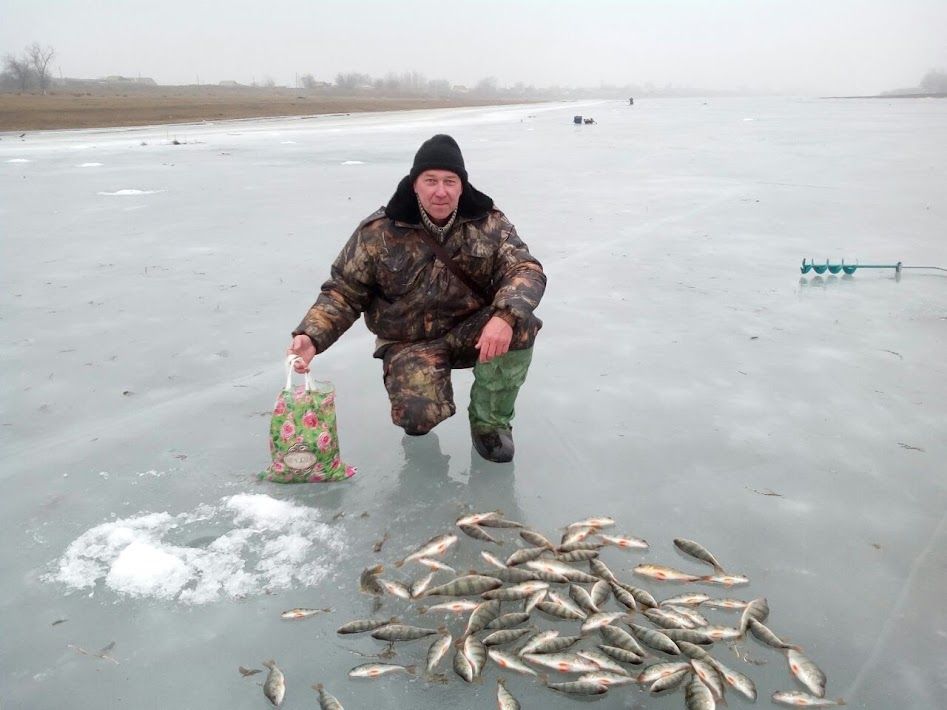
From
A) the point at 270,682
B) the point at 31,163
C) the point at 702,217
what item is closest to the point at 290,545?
the point at 270,682

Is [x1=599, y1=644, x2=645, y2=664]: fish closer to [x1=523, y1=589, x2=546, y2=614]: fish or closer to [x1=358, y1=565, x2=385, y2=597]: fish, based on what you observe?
[x1=523, y1=589, x2=546, y2=614]: fish

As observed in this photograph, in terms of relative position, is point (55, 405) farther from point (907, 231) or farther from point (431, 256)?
point (907, 231)

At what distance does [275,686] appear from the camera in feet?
7.64

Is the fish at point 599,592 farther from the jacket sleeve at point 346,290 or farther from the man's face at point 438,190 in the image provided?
the man's face at point 438,190

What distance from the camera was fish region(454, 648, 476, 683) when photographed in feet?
7.70

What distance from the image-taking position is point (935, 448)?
371 cm

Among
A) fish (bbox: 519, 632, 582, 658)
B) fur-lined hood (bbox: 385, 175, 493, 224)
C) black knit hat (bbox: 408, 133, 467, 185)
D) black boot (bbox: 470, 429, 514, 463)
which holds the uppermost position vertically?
black knit hat (bbox: 408, 133, 467, 185)

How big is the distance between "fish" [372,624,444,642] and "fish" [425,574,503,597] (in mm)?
206

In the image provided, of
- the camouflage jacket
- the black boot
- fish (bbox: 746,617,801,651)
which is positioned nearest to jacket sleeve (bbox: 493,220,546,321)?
→ the camouflage jacket

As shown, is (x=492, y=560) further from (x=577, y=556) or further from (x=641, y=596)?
(x=641, y=596)

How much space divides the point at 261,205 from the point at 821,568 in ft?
31.6

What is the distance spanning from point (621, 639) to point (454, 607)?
1.94 feet

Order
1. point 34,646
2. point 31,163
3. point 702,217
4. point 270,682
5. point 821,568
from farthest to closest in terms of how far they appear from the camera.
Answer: point 31,163 < point 702,217 < point 821,568 < point 34,646 < point 270,682

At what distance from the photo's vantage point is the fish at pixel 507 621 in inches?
101
